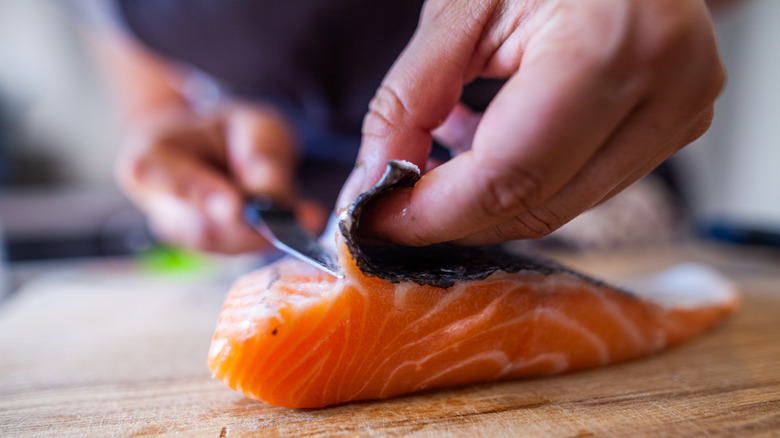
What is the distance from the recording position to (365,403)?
3.03 ft

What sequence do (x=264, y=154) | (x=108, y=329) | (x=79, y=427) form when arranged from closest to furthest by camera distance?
1. (x=79, y=427)
2. (x=108, y=329)
3. (x=264, y=154)

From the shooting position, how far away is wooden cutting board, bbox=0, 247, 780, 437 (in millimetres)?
822

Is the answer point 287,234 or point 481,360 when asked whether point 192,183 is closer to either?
point 287,234

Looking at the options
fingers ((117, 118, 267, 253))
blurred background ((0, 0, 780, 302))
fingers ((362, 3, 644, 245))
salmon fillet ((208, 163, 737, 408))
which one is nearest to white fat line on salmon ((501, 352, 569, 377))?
salmon fillet ((208, 163, 737, 408))

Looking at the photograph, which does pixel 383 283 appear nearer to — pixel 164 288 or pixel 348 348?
pixel 348 348

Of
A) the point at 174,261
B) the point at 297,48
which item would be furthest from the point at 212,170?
the point at 174,261

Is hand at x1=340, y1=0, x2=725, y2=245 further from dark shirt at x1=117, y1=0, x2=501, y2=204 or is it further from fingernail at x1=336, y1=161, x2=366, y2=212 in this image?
dark shirt at x1=117, y1=0, x2=501, y2=204

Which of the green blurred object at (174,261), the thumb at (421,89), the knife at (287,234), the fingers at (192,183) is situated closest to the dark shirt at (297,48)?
the fingers at (192,183)

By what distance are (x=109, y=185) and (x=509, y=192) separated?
276 inches

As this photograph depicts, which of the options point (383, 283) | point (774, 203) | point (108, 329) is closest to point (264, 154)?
point (108, 329)

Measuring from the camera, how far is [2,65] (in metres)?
5.98

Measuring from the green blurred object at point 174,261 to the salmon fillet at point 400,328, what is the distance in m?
1.97

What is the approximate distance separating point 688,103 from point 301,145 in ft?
7.67

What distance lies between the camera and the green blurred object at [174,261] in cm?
279
